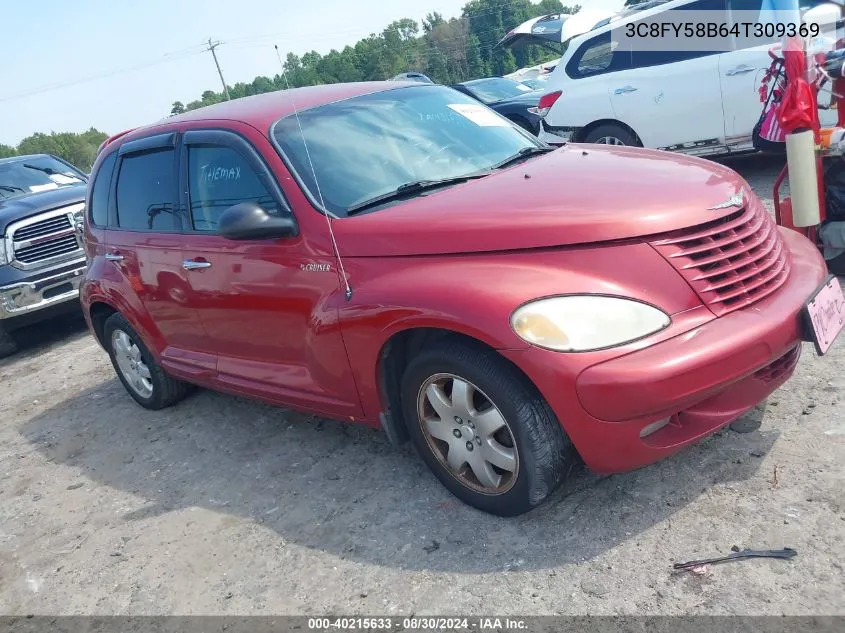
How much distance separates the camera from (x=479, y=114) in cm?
400

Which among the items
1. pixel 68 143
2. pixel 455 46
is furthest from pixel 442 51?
pixel 68 143

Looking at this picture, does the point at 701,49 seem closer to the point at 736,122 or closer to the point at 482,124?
the point at 736,122

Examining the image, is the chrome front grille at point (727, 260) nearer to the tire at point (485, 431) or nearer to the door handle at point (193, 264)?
the tire at point (485, 431)

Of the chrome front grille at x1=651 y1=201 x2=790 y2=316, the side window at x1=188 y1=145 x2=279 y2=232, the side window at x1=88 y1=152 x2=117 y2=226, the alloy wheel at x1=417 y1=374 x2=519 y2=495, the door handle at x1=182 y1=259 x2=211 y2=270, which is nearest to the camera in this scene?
the chrome front grille at x1=651 y1=201 x2=790 y2=316

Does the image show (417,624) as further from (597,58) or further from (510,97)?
(510,97)

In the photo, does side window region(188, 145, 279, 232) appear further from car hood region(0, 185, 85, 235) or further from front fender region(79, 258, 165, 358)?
car hood region(0, 185, 85, 235)

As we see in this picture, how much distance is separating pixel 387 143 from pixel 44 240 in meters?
5.47

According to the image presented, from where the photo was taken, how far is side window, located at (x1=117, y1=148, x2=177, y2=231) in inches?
162

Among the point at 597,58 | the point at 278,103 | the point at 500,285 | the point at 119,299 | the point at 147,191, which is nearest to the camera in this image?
the point at 500,285

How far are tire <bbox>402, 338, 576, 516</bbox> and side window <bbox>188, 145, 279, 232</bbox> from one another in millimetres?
1144

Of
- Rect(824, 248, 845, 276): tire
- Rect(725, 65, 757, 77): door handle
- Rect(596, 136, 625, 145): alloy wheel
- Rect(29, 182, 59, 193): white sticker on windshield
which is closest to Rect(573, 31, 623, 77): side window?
Rect(596, 136, 625, 145): alloy wheel

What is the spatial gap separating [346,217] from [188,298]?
4.35 feet

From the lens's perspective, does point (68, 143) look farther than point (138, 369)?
Yes

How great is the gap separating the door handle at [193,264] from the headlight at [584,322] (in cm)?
193
